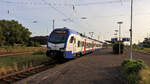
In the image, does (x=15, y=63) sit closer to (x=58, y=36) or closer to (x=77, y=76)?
(x=58, y=36)

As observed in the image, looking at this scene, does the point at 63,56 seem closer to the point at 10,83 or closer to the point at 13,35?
the point at 10,83

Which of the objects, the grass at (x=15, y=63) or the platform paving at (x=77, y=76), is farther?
the grass at (x=15, y=63)

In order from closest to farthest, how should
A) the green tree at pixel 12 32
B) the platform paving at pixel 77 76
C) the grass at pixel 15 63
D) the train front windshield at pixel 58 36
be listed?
the platform paving at pixel 77 76, the grass at pixel 15 63, the train front windshield at pixel 58 36, the green tree at pixel 12 32

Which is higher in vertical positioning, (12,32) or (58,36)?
(12,32)

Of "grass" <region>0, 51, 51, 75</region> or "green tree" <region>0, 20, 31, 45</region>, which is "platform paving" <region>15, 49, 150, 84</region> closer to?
"grass" <region>0, 51, 51, 75</region>

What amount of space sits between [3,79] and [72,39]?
326 inches

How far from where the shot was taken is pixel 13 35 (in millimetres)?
60000

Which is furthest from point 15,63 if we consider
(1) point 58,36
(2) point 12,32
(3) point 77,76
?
(2) point 12,32

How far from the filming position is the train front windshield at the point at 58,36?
1425 cm

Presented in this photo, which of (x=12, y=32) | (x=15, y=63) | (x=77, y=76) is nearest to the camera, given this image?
(x=77, y=76)

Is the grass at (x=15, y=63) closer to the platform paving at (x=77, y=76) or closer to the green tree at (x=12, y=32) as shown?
the platform paving at (x=77, y=76)

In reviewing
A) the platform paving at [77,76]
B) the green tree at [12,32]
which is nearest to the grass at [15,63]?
the platform paving at [77,76]

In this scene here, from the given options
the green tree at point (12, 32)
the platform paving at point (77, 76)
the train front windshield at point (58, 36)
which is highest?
the green tree at point (12, 32)

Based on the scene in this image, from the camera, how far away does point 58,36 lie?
575 inches
